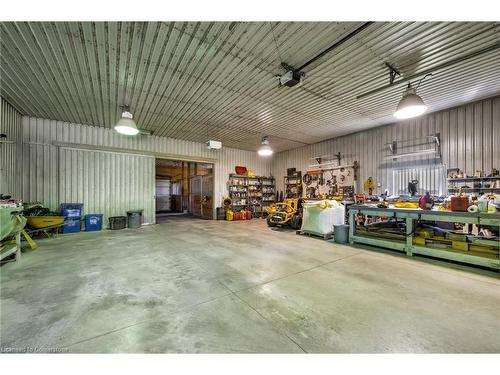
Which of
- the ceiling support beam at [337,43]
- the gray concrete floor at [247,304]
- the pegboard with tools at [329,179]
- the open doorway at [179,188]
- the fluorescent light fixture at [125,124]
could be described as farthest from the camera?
the open doorway at [179,188]

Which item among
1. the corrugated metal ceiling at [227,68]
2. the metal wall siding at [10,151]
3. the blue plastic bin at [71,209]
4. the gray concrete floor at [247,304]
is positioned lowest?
the gray concrete floor at [247,304]

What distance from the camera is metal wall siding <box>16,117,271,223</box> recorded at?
20.2ft

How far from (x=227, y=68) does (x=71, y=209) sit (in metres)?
6.65

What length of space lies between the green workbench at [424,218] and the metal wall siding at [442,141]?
3257 mm

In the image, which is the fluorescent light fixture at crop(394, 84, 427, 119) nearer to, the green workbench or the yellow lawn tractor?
the green workbench

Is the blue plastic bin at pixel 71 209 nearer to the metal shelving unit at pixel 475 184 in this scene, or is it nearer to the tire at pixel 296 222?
the tire at pixel 296 222

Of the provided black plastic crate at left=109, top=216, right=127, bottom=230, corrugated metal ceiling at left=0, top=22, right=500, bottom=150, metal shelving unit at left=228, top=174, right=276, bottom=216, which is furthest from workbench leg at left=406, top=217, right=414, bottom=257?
black plastic crate at left=109, top=216, right=127, bottom=230

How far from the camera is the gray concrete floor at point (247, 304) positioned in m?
1.63

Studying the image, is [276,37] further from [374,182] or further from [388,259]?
[374,182]

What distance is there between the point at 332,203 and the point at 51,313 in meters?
5.79

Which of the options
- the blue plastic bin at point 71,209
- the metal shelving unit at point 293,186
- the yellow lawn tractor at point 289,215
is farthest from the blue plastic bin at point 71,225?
the metal shelving unit at point 293,186

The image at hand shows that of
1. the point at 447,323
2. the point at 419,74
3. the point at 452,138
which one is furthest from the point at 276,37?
the point at 452,138

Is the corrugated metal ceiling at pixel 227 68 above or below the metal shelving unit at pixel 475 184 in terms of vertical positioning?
above

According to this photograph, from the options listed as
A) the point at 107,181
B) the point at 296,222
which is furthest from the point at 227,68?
the point at 107,181
